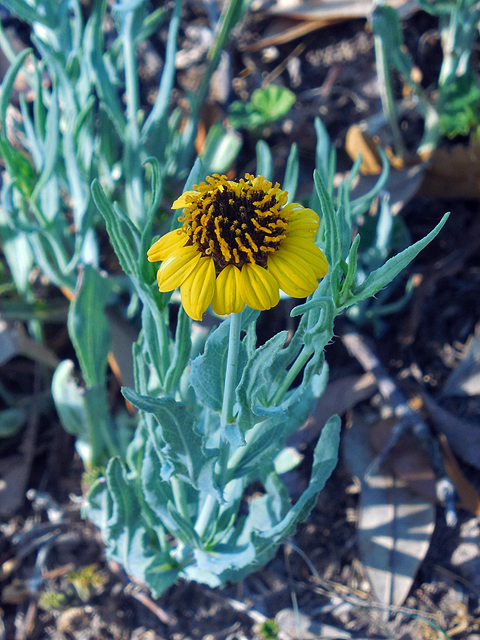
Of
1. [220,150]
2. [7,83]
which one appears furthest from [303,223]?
[220,150]

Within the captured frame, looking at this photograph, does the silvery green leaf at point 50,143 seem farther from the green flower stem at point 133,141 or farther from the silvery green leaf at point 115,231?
the silvery green leaf at point 115,231

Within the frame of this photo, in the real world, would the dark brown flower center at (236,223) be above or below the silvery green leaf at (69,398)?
above

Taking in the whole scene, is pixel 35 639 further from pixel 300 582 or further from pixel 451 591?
pixel 451 591

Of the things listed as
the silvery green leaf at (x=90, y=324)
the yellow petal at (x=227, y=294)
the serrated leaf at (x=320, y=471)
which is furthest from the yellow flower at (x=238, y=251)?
the silvery green leaf at (x=90, y=324)

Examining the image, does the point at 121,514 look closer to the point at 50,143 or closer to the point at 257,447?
the point at 257,447

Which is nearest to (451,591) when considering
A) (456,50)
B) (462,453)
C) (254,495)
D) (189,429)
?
(462,453)

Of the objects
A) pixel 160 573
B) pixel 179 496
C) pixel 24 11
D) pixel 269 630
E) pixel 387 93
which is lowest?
pixel 269 630

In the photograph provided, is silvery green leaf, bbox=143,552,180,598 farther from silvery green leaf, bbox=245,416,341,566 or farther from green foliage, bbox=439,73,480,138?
green foliage, bbox=439,73,480,138
